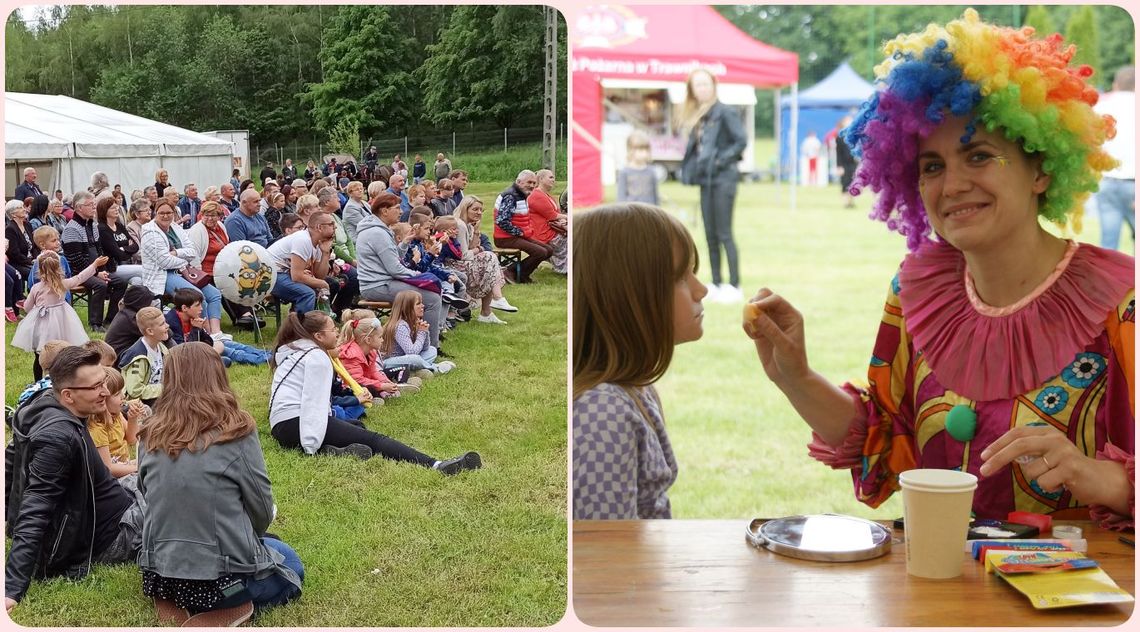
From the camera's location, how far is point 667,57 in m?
8.16

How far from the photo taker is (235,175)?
6.09 ft

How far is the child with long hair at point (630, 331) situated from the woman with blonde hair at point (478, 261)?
14cm

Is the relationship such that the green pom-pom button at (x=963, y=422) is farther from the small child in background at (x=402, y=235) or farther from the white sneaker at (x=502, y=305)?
the small child in background at (x=402, y=235)

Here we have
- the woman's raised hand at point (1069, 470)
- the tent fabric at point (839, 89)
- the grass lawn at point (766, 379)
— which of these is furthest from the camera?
the tent fabric at point (839, 89)

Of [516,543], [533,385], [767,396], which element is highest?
[533,385]

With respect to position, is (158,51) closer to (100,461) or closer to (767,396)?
(100,461)

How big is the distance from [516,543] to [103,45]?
1015mm

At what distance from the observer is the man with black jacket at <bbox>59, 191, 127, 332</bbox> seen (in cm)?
177

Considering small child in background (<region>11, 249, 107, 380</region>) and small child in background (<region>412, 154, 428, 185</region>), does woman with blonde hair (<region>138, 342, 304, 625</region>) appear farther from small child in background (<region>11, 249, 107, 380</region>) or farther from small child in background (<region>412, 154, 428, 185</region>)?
small child in background (<region>412, 154, 428, 185</region>)

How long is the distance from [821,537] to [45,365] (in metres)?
1.21

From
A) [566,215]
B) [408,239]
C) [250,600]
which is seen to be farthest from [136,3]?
[250,600]

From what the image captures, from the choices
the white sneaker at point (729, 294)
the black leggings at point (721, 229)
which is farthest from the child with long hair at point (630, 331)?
the black leggings at point (721, 229)

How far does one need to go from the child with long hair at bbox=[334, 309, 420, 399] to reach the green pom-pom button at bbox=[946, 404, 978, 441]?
0.89 metres

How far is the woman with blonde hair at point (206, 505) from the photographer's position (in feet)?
6.06
